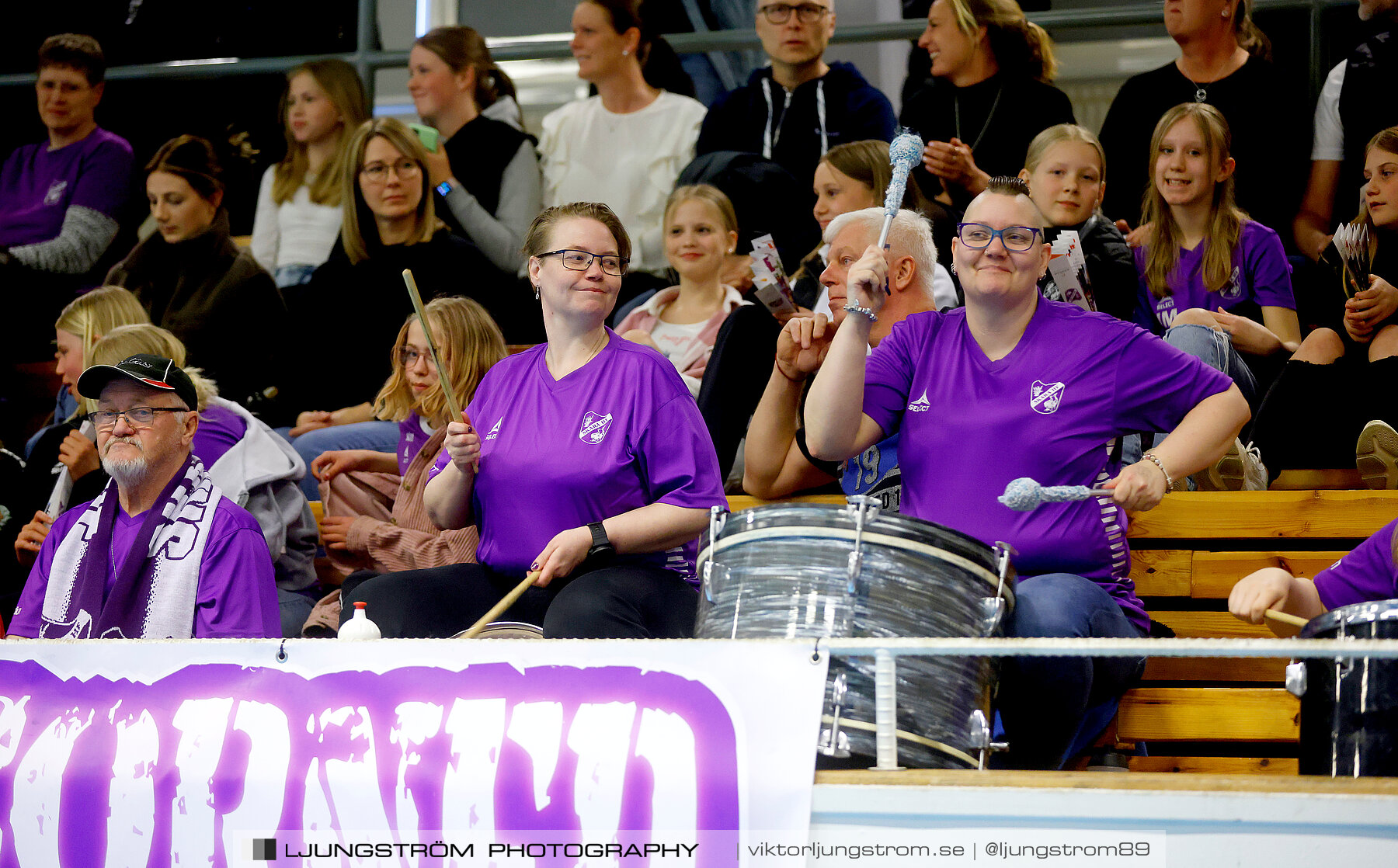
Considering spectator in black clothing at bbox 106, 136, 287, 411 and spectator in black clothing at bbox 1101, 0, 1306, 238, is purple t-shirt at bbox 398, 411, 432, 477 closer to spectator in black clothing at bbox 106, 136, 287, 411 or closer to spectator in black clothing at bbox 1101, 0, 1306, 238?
spectator in black clothing at bbox 106, 136, 287, 411

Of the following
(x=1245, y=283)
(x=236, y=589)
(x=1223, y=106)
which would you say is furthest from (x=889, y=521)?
(x=1223, y=106)

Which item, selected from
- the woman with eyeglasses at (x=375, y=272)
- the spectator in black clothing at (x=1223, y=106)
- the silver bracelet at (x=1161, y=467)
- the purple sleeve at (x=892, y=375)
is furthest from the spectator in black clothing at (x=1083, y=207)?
the woman with eyeglasses at (x=375, y=272)

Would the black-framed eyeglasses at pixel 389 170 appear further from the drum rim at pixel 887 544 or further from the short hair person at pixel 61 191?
the drum rim at pixel 887 544

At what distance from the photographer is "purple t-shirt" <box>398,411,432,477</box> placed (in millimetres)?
3881

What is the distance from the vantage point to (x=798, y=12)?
16.4ft

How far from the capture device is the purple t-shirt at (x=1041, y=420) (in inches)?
103

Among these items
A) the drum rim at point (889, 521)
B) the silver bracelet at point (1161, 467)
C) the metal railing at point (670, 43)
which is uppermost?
the metal railing at point (670, 43)

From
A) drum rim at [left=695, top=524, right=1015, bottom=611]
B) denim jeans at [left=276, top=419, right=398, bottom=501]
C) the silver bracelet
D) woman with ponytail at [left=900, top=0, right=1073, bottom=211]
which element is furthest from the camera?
woman with ponytail at [left=900, top=0, right=1073, bottom=211]

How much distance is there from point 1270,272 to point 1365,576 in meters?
1.93

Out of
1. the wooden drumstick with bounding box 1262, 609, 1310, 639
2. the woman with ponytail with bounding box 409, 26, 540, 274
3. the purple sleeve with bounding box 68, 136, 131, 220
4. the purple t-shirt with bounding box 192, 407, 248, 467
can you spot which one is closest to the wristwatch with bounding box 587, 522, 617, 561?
the wooden drumstick with bounding box 1262, 609, 1310, 639

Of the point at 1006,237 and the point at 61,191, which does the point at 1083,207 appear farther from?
the point at 61,191

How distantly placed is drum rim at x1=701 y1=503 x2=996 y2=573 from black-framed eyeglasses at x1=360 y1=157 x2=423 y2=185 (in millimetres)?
3068

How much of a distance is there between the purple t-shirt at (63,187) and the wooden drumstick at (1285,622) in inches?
191

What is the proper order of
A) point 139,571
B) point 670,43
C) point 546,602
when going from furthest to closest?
point 670,43 < point 139,571 < point 546,602
